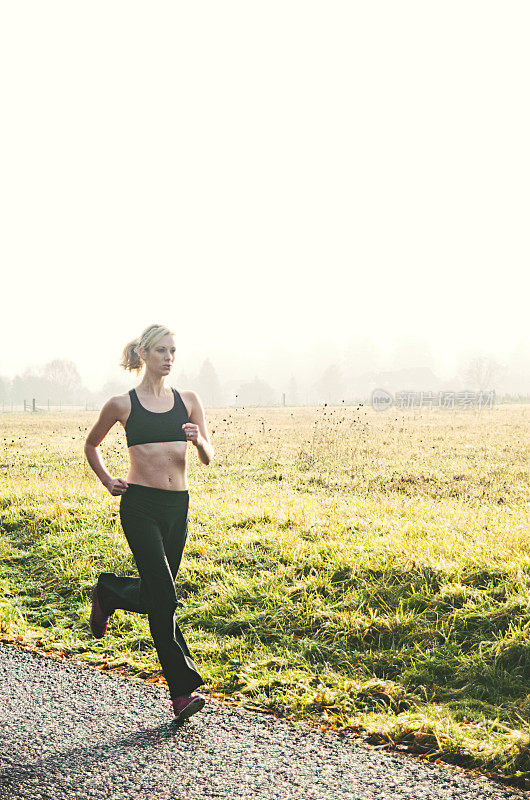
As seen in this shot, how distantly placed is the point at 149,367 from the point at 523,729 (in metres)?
3.33

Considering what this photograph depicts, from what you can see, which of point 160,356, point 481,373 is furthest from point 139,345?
point 481,373

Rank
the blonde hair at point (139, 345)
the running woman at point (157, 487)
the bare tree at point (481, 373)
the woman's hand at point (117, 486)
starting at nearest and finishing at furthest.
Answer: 1. the running woman at point (157, 487)
2. the woman's hand at point (117, 486)
3. the blonde hair at point (139, 345)
4. the bare tree at point (481, 373)

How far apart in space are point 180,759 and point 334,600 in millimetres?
2767

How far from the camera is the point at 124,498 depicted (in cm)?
439

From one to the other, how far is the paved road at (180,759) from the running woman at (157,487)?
323 millimetres

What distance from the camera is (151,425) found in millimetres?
4402

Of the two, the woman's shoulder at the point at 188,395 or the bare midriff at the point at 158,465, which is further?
the woman's shoulder at the point at 188,395

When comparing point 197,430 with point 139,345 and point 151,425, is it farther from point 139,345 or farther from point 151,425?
point 139,345

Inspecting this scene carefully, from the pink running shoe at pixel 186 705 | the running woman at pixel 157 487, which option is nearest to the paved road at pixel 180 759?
the pink running shoe at pixel 186 705

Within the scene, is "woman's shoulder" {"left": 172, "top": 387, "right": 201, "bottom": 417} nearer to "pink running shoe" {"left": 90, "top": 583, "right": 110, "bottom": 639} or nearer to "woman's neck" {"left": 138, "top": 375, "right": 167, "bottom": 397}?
"woman's neck" {"left": 138, "top": 375, "right": 167, "bottom": 397}

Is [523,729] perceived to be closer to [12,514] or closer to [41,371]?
[12,514]

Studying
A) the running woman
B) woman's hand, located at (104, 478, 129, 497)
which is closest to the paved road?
the running woman

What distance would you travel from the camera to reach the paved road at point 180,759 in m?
3.41

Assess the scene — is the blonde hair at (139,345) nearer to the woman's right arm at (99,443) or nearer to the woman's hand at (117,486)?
the woman's right arm at (99,443)
